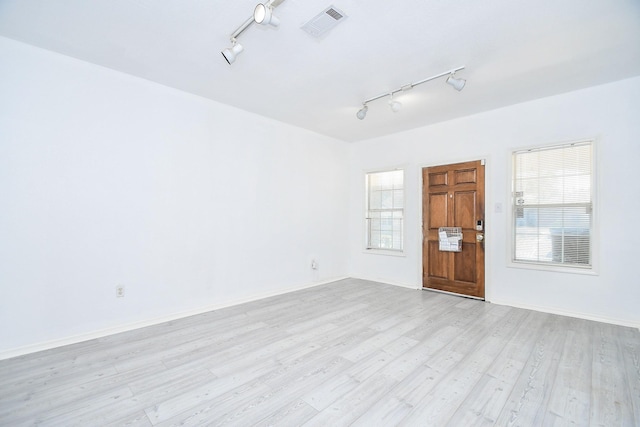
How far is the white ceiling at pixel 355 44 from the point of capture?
7.00ft

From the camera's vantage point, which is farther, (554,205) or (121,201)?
(554,205)

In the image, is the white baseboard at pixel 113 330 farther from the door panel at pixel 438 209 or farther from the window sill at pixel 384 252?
the door panel at pixel 438 209

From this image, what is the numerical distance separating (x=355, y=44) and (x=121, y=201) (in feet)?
9.39

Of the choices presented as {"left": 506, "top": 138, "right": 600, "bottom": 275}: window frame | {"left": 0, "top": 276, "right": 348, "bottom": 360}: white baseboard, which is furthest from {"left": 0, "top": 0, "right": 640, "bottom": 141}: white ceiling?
{"left": 0, "top": 276, "right": 348, "bottom": 360}: white baseboard

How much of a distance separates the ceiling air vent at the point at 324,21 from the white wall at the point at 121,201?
78.3 inches

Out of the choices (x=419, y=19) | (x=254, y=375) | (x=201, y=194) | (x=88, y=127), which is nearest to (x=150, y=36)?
(x=88, y=127)

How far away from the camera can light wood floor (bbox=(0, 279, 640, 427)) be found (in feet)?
5.76

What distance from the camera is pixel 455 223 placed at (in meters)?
4.49

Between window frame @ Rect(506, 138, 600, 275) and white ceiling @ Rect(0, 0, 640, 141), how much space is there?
0.68 m

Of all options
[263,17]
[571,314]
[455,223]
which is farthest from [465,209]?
[263,17]

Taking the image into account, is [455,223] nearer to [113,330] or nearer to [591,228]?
[591,228]

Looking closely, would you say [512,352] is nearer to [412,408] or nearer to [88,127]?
[412,408]

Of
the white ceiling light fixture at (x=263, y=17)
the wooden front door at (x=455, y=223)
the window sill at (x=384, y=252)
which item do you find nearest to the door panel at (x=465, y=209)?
the wooden front door at (x=455, y=223)

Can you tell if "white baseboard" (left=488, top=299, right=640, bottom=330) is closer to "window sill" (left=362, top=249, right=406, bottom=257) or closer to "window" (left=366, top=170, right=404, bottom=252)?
"window sill" (left=362, top=249, right=406, bottom=257)
